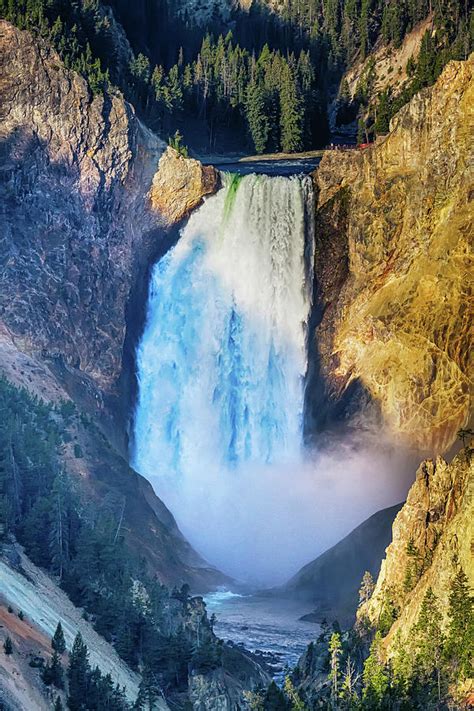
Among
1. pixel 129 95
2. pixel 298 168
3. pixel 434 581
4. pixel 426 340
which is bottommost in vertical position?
pixel 434 581

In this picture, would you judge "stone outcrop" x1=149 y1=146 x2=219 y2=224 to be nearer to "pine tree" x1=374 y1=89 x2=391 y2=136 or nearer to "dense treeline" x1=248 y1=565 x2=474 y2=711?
"pine tree" x1=374 y1=89 x2=391 y2=136

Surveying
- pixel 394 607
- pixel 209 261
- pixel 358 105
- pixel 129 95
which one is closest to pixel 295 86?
pixel 358 105

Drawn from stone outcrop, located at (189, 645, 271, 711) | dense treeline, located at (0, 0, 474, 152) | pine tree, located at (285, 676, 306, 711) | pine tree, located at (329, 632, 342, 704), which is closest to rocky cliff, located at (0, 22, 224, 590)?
dense treeline, located at (0, 0, 474, 152)

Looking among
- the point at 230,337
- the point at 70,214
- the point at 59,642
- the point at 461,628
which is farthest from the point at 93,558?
the point at 230,337

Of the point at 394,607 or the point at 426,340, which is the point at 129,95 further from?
the point at 394,607

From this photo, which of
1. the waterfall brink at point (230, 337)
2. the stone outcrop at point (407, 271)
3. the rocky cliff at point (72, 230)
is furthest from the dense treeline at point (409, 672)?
the waterfall brink at point (230, 337)
